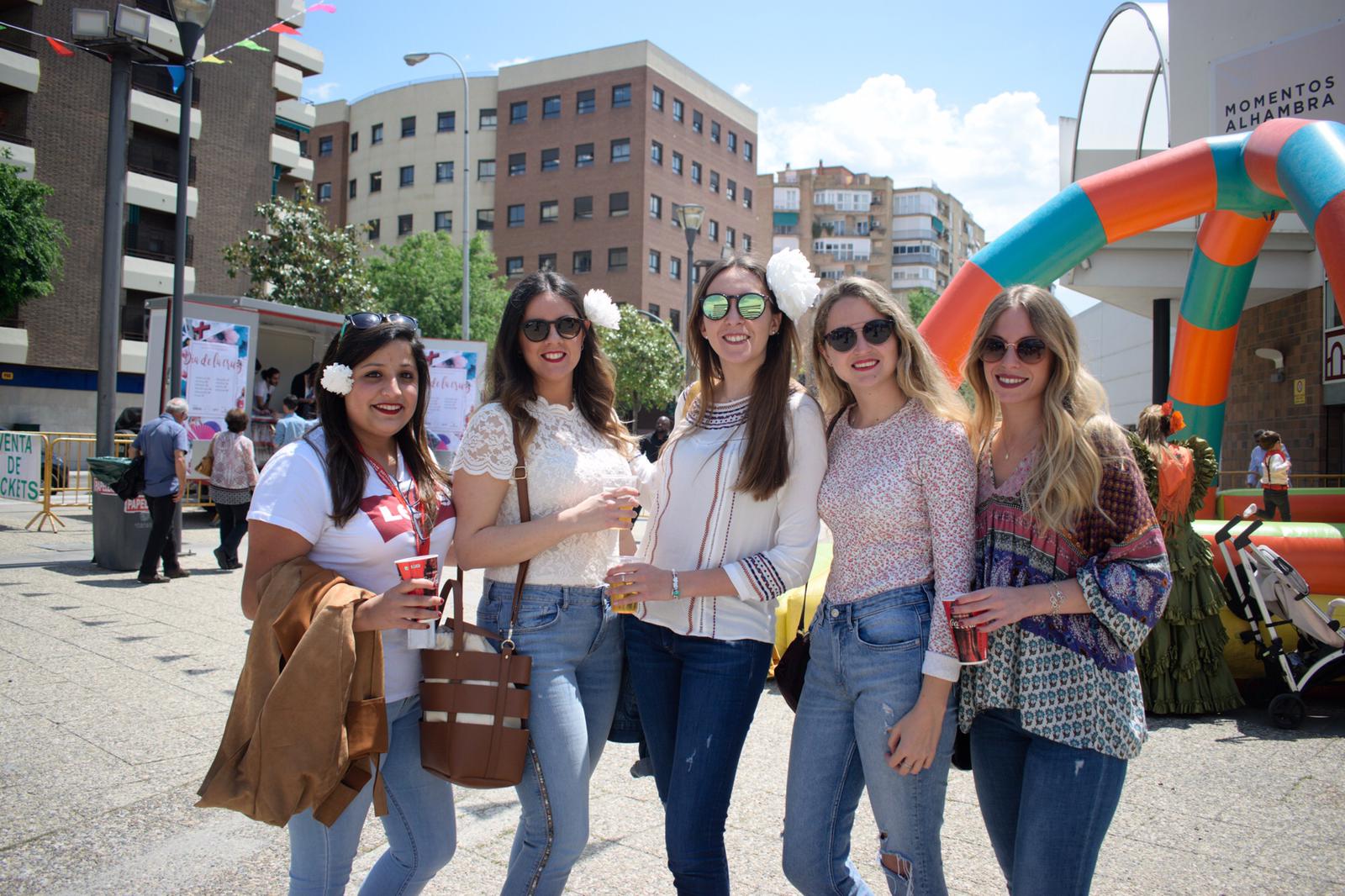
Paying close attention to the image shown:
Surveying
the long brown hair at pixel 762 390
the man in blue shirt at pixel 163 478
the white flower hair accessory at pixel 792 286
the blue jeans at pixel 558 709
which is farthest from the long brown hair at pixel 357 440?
the man in blue shirt at pixel 163 478

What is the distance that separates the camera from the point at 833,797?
8.02 feet

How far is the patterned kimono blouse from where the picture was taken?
223 cm

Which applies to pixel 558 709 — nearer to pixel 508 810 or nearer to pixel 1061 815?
pixel 1061 815

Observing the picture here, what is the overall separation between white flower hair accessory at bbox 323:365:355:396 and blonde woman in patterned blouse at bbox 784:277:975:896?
4.42 feet

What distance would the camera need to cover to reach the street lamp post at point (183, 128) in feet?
30.9

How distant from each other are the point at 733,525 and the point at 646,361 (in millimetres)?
36009

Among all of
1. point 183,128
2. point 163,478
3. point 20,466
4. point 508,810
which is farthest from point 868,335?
point 20,466

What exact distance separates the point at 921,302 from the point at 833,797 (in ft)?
240

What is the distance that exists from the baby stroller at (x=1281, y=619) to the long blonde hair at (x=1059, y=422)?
3988mm

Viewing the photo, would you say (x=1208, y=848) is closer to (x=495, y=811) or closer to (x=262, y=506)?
(x=495, y=811)

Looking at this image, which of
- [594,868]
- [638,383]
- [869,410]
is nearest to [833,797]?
[869,410]

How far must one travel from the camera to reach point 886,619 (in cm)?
237

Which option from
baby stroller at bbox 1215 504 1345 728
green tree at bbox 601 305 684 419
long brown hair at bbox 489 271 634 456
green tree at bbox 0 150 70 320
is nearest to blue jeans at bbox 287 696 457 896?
long brown hair at bbox 489 271 634 456

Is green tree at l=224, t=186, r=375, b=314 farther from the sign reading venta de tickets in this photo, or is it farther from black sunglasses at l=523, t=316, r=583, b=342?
black sunglasses at l=523, t=316, r=583, b=342
